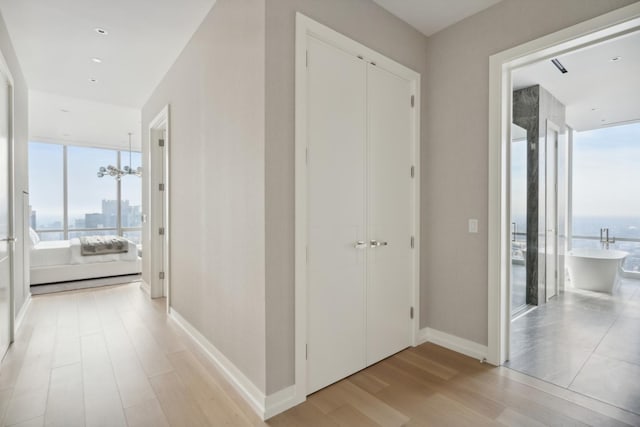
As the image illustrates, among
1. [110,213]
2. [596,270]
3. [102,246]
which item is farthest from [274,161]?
[110,213]

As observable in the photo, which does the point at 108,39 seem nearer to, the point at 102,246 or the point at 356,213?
the point at 356,213

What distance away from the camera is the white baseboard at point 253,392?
1824mm

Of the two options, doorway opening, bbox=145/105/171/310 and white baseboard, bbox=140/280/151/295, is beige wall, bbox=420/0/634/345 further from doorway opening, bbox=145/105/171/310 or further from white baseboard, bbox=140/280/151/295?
white baseboard, bbox=140/280/151/295

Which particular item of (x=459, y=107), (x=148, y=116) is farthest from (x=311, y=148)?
(x=148, y=116)

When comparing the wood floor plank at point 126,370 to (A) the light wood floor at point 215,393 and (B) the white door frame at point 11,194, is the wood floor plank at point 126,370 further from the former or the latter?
(B) the white door frame at point 11,194

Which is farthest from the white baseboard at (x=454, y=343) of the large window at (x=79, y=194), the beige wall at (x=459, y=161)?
the large window at (x=79, y=194)

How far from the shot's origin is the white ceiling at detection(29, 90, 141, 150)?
4816mm

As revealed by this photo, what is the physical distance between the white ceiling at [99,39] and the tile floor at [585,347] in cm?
391

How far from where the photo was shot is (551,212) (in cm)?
429

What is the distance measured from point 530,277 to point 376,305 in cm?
269

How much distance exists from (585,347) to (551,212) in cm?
214

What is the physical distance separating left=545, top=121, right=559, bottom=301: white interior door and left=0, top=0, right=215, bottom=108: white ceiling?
4.43 metres

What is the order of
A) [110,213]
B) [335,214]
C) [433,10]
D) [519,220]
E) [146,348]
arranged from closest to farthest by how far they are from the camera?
[335,214], [433,10], [146,348], [519,220], [110,213]

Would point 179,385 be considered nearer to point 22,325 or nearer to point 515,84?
point 22,325
